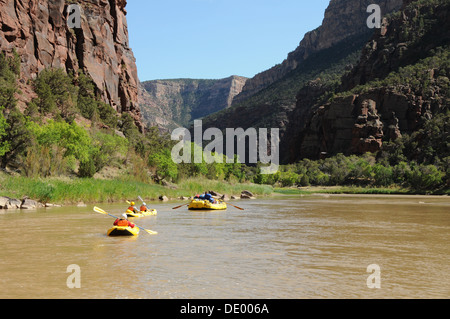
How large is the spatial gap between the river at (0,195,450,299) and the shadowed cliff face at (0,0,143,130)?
43.9m

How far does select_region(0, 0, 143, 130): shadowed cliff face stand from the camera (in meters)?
62.3

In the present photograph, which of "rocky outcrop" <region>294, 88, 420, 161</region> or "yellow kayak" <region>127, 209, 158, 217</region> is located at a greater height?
"rocky outcrop" <region>294, 88, 420, 161</region>

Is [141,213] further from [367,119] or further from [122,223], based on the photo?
[367,119]

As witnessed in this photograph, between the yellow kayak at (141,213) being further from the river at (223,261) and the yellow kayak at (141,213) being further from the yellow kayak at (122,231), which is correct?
the yellow kayak at (122,231)

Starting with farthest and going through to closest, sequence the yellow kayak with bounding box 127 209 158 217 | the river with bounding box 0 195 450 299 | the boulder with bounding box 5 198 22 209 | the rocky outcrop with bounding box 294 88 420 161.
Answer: the rocky outcrop with bounding box 294 88 420 161
the boulder with bounding box 5 198 22 209
the yellow kayak with bounding box 127 209 158 217
the river with bounding box 0 195 450 299

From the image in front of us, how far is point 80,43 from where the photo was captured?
261ft

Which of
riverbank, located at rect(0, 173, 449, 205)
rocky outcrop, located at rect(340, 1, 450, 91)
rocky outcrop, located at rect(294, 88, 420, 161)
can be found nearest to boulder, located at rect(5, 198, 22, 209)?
riverbank, located at rect(0, 173, 449, 205)

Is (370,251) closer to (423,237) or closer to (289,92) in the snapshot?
(423,237)

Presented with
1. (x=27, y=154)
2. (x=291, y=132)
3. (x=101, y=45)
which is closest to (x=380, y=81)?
(x=291, y=132)

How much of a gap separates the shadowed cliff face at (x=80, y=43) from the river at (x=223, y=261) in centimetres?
4393

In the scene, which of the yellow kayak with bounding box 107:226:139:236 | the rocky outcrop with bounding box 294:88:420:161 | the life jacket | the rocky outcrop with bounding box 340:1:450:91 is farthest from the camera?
the rocky outcrop with bounding box 340:1:450:91

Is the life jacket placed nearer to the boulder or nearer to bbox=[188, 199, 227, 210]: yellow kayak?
the boulder

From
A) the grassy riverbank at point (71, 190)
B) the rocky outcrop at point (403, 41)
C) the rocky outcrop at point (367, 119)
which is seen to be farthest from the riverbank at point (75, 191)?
the rocky outcrop at point (403, 41)

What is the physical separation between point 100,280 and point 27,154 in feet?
96.3
